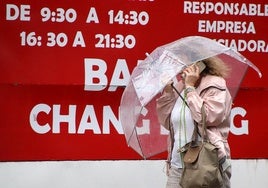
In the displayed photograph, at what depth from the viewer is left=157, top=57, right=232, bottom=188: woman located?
4438 mm

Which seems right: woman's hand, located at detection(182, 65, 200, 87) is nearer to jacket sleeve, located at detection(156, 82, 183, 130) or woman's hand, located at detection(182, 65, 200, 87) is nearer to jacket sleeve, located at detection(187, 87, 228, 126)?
jacket sleeve, located at detection(187, 87, 228, 126)

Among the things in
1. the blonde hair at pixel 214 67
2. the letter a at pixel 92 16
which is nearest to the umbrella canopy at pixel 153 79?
the blonde hair at pixel 214 67

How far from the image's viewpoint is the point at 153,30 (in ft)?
19.6

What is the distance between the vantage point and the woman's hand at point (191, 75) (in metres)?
4.54

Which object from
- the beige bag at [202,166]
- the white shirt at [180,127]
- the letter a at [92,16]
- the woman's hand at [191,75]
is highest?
the letter a at [92,16]

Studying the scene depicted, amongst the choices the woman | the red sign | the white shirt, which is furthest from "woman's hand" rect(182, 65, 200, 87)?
the red sign

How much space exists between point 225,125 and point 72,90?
5.53 ft

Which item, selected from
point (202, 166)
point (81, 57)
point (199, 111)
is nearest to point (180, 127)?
point (199, 111)

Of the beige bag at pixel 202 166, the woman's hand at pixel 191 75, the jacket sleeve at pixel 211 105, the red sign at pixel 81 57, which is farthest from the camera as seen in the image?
the red sign at pixel 81 57

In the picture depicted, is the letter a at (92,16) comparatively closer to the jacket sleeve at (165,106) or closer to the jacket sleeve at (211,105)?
the jacket sleeve at (165,106)

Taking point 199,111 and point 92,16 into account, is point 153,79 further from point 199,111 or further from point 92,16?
point 92,16

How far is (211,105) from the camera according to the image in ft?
14.6

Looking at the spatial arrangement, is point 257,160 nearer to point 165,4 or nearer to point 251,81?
point 251,81

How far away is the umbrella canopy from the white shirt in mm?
208
